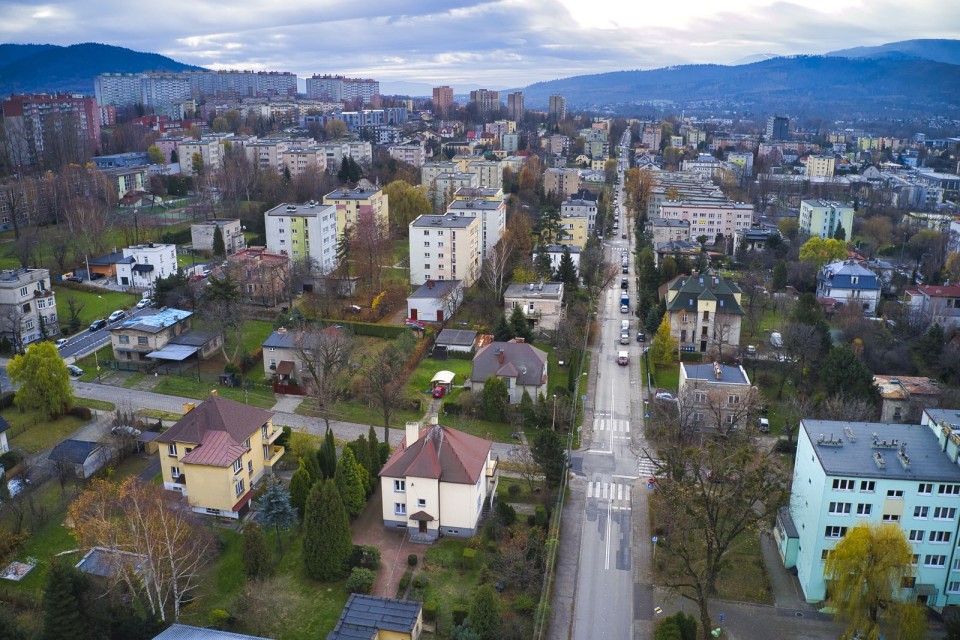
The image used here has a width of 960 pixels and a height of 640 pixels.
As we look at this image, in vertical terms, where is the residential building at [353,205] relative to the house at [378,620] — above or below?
above

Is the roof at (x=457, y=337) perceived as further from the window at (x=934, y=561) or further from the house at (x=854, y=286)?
the house at (x=854, y=286)

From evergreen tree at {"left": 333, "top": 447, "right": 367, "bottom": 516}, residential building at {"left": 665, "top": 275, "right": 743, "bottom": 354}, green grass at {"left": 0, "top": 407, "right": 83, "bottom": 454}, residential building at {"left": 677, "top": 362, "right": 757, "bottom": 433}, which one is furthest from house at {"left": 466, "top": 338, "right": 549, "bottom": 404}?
green grass at {"left": 0, "top": 407, "right": 83, "bottom": 454}

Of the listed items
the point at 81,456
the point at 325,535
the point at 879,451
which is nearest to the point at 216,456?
the point at 325,535

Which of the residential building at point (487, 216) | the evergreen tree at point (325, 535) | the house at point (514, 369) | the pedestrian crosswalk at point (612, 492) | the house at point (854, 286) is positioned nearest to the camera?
the evergreen tree at point (325, 535)

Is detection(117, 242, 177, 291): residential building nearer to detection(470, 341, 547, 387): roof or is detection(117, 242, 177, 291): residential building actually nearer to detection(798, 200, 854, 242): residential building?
detection(470, 341, 547, 387): roof

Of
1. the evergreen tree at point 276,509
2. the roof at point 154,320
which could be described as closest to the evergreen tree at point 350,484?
the evergreen tree at point 276,509

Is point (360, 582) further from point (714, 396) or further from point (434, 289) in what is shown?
point (434, 289)
